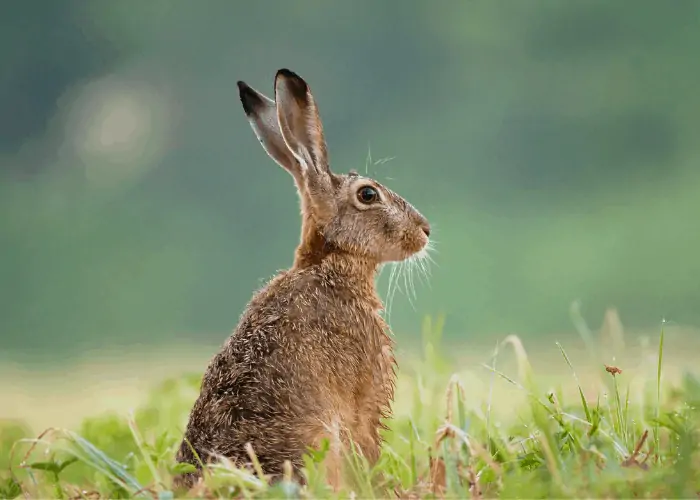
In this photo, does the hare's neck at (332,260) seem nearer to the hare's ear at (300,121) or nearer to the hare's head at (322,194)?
the hare's head at (322,194)

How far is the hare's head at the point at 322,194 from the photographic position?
554cm

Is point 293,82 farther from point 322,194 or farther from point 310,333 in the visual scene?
point 310,333

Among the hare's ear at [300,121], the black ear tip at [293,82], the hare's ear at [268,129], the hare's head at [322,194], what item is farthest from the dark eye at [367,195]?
the black ear tip at [293,82]

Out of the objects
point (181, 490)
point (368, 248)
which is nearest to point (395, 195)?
point (368, 248)

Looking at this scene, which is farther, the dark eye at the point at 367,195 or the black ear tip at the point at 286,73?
the dark eye at the point at 367,195

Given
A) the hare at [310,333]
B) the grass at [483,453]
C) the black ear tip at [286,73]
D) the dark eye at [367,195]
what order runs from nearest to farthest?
1. the grass at [483,453]
2. the hare at [310,333]
3. the black ear tip at [286,73]
4. the dark eye at [367,195]

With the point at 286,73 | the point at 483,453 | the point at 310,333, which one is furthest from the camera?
the point at 286,73

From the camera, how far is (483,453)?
3387mm

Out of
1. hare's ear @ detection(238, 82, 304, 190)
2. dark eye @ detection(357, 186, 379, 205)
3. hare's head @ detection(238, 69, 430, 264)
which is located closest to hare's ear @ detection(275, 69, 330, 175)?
hare's head @ detection(238, 69, 430, 264)

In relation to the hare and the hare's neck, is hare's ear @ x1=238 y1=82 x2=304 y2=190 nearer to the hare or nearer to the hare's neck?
the hare

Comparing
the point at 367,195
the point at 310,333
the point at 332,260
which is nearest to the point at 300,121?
the point at 367,195

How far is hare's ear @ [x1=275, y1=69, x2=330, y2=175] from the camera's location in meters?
5.48

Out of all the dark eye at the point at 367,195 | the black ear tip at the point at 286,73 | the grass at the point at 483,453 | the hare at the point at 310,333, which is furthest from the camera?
the dark eye at the point at 367,195

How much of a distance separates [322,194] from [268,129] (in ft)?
1.88
